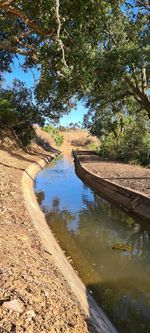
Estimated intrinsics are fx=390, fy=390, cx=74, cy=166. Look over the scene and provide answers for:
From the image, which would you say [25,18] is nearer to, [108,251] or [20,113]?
[108,251]

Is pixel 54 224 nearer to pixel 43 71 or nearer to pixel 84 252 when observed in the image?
pixel 84 252

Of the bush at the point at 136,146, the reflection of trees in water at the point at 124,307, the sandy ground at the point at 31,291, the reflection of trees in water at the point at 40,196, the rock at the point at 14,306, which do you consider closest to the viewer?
the sandy ground at the point at 31,291

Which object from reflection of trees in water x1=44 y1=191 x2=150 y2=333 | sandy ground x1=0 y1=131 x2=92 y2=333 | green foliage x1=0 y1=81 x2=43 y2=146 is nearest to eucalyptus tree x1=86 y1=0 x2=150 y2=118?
reflection of trees in water x1=44 y1=191 x2=150 y2=333

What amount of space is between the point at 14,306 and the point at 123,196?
424 inches

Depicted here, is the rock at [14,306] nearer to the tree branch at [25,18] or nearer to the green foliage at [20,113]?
the tree branch at [25,18]

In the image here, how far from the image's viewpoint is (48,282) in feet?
18.2

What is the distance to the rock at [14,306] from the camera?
436 cm

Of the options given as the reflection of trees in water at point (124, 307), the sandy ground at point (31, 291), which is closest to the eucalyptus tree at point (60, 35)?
the sandy ground at point (31, 291)

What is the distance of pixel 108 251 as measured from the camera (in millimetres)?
9688

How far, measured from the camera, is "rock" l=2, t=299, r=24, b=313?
4359 mm

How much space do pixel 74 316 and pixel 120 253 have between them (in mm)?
5025

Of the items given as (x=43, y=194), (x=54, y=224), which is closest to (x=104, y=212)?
(x=54, y=224)

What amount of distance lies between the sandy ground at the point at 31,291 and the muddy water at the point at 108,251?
4.31ft

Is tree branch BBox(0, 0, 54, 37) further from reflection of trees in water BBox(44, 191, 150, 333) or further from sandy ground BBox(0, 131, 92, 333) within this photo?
reflection of trees in water BBox(44, 191, 150, 333)
